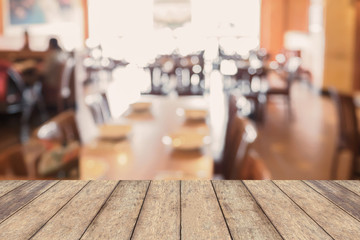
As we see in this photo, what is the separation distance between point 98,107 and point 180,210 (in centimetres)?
221

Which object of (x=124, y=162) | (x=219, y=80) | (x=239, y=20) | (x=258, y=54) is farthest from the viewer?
(x=239, y=20)

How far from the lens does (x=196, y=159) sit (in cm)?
181

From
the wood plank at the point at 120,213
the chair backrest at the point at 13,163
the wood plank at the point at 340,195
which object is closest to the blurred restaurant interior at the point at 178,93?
the chair backrest at the point at 13,163

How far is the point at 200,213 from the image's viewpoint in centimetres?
84

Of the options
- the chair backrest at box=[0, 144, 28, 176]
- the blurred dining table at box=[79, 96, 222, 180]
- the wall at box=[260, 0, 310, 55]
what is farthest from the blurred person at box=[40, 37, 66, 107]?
the wall at box=[260, 0, 310, 55]

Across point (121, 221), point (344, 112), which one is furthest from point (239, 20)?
point (121, 221)

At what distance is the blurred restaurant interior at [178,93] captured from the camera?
71.1 inches

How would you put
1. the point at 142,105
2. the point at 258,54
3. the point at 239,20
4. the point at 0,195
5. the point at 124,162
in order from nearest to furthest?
the point at 0,195 < the point at 124,162 < the point at 142,105 < the point at 258,54 < the point at 239,20

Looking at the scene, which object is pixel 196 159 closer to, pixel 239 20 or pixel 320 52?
pixel 320 52

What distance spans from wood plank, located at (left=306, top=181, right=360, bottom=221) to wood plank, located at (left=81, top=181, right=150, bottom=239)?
0.39 m

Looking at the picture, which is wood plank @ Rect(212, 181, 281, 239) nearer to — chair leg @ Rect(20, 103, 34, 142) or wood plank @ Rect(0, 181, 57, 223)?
wood plank @ Rect(0, 181, 57, 223)

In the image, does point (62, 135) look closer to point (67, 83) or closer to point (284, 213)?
point (284, 213)

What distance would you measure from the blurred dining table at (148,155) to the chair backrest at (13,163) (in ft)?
0.66

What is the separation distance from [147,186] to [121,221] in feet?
0.76
